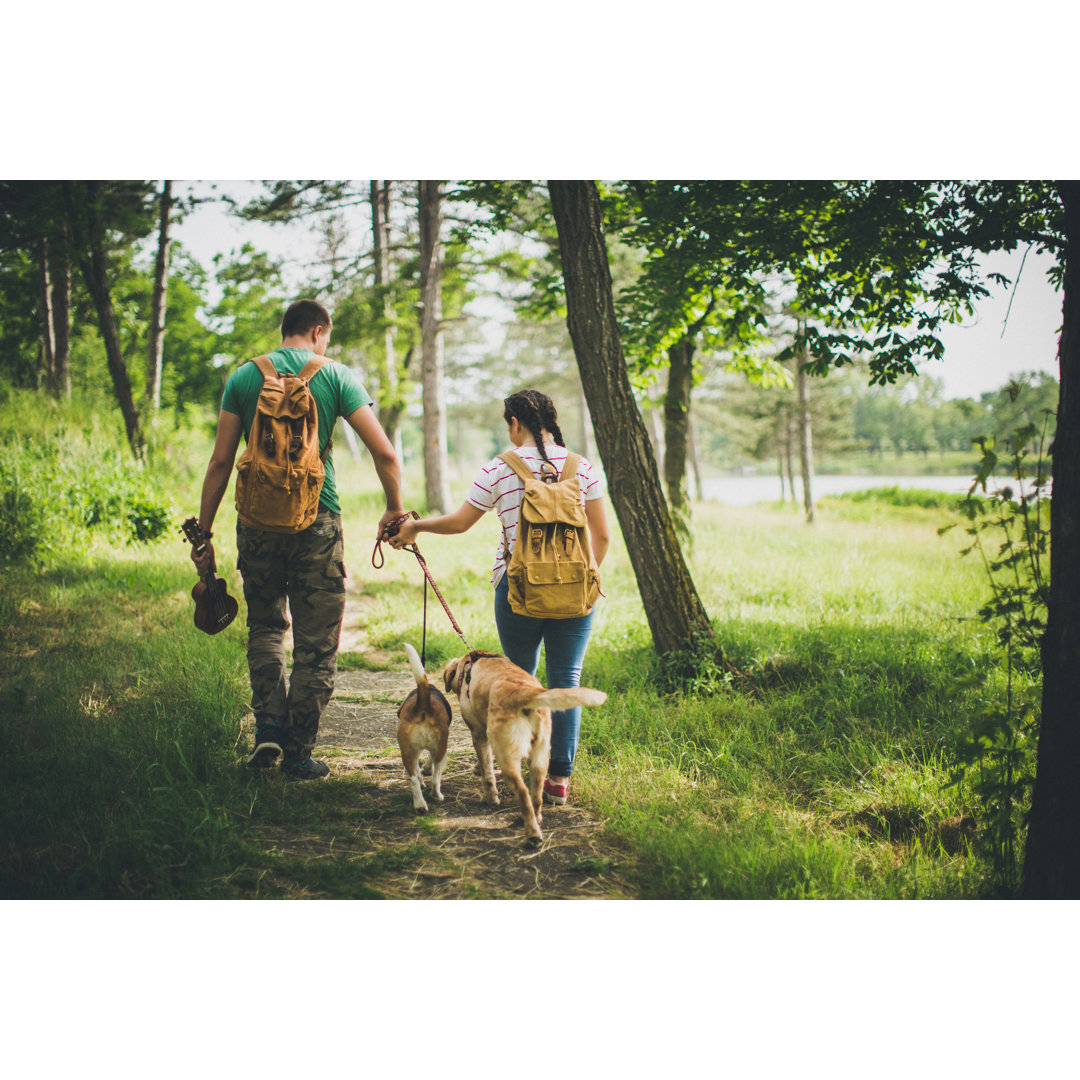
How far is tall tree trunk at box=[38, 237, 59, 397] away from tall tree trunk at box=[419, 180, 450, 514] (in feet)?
18.5

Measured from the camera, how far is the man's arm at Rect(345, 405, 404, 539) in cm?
354

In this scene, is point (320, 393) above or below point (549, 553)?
above

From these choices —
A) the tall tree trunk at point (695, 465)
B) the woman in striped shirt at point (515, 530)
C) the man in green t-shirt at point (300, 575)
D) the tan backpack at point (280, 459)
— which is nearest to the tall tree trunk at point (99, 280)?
the man in green t-shirt at point (300, 575)

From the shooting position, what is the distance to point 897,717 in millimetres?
4320

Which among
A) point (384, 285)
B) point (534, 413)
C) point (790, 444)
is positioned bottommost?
point (534, 413)

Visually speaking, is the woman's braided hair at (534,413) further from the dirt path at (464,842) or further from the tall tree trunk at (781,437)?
the tall tree trunk at (781,437)

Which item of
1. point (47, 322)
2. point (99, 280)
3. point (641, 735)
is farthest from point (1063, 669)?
point (99, 280)

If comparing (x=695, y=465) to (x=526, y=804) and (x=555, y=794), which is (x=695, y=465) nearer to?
(x=555, y=794)

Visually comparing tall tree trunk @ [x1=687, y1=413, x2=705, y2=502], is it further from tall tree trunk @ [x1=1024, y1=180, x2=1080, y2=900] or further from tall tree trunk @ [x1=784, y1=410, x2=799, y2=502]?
tall tree trunk @ [x1=1024, y1=180, x2=1080, y2=900]

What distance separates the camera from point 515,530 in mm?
3301

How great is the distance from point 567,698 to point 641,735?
1.55 meters

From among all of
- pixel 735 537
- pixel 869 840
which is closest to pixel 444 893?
pixel 869 840

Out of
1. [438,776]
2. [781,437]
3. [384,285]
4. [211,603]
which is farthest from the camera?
[781,437]

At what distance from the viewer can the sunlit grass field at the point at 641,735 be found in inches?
112
